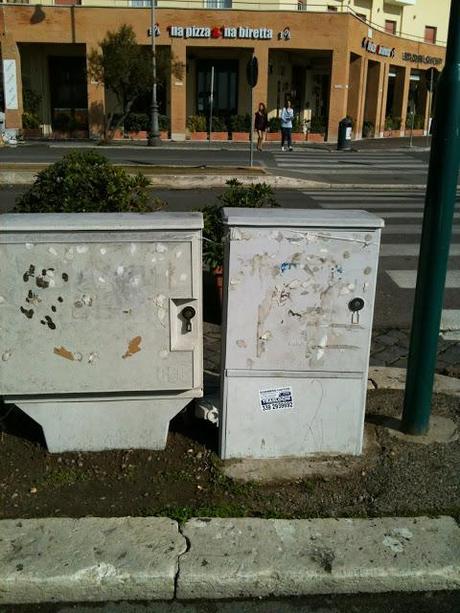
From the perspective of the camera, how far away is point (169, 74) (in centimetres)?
3038

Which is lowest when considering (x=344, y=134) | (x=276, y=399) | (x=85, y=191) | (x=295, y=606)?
(x=295, y=606)

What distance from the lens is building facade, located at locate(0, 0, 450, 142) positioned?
3216 cm

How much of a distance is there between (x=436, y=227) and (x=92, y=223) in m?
1.78

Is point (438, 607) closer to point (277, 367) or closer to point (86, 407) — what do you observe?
point (277, 367)

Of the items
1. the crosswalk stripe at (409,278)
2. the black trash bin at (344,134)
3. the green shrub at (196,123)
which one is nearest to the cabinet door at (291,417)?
the crosswalk stripe at (409,278)

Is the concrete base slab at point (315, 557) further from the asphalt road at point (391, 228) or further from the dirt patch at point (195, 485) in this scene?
the asphalt road at point (391, 228)

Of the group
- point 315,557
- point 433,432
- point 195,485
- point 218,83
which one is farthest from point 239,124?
point 315,557

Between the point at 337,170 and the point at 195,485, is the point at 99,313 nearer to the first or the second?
the point at 195,485

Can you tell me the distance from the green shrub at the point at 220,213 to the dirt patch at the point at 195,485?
89.5 inches

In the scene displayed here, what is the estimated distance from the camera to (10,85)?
32188 mm

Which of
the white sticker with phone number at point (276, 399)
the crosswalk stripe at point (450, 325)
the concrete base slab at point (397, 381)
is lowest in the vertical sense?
the crosswalk stripe at point (450, 325)

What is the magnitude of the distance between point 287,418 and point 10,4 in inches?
1338

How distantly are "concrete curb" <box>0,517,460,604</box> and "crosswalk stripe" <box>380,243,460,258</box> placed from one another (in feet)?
18.9

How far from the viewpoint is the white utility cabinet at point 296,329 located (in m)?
3.33
